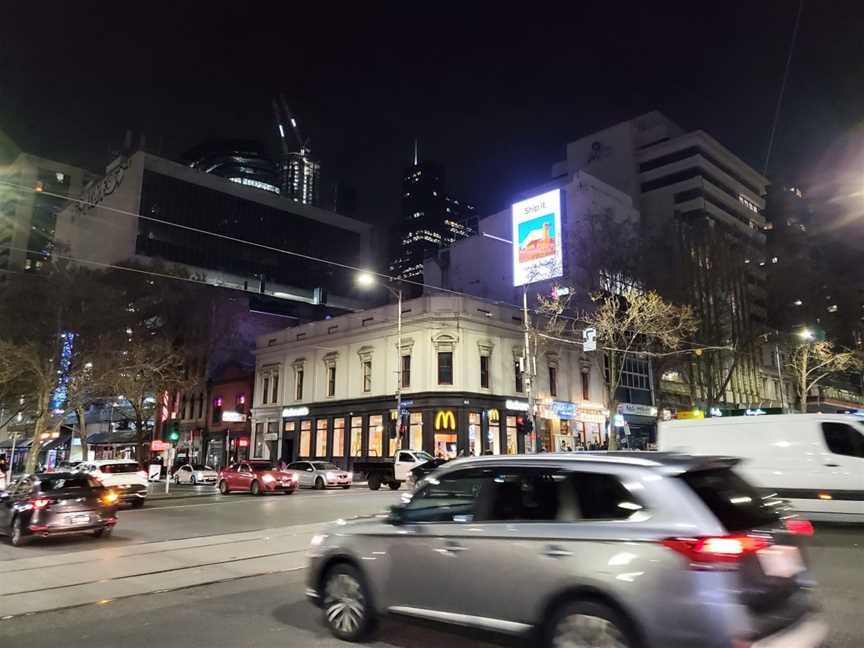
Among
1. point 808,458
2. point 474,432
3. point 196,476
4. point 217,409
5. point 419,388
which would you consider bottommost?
point 196,476

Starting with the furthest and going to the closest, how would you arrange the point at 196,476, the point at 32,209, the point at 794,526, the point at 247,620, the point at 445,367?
the point at 32,209, the point at 445,367, the point at 196,476, the point at 247,620, the point at 794,526

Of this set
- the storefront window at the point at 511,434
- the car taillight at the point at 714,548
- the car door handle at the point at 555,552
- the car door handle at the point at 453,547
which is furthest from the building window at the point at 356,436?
the car taillight at the point at 714,548

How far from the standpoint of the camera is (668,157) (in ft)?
275

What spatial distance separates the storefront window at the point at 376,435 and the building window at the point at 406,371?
3.05 meters

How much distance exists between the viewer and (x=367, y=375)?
142 ft

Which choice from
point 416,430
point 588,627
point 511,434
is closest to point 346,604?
point 588,627

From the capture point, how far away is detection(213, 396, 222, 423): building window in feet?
178

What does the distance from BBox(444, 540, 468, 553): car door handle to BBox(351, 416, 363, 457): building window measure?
3840 cm

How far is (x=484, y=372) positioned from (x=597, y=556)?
36582 mm

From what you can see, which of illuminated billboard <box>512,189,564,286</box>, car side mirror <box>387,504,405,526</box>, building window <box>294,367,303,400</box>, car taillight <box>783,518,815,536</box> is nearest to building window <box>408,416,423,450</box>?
building window <box>294,367,303,400</box>

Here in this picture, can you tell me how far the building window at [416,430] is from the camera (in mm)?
39312

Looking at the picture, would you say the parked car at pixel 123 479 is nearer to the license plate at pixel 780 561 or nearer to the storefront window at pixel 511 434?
the storefront window at pixel 511 434

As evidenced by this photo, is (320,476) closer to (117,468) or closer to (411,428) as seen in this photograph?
(411,428)

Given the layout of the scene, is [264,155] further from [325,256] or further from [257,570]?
[257,570]
